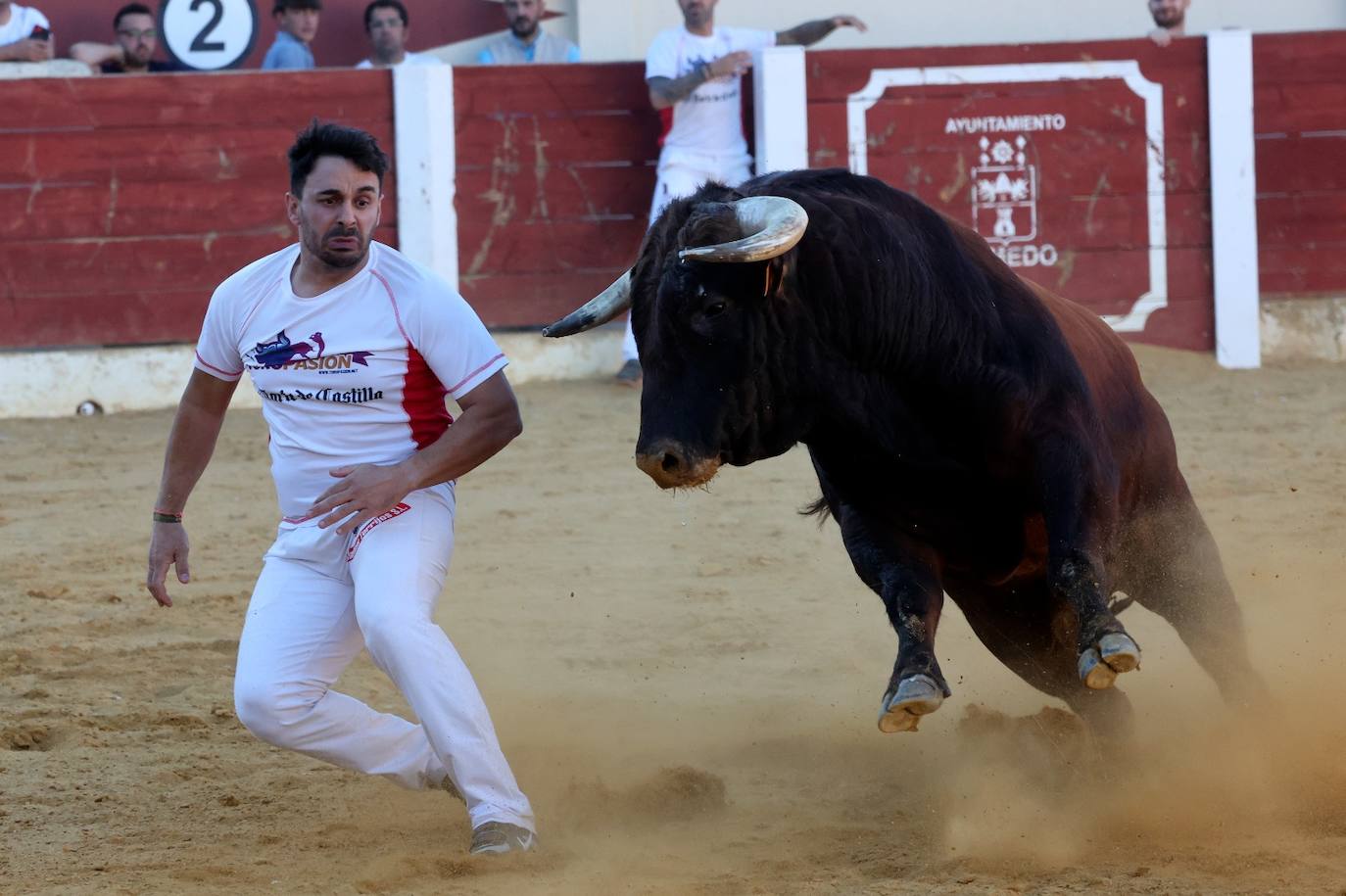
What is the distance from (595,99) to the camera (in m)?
9.48

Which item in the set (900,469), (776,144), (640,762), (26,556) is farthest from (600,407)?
(900,469)

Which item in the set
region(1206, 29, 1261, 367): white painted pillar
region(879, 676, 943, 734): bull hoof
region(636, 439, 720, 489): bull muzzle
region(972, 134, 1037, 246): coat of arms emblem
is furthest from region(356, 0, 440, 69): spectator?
region(879, 676, 943, 734): bull hoof

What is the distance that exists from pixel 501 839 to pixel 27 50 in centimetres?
721

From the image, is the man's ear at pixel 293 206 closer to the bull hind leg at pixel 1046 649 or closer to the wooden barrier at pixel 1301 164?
the bull hind leg at pixel 1046 649

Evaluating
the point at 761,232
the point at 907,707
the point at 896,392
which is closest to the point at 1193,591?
the point at 896,392

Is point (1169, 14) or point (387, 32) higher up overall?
Result: point (387, 32)

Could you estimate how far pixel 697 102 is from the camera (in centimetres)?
915

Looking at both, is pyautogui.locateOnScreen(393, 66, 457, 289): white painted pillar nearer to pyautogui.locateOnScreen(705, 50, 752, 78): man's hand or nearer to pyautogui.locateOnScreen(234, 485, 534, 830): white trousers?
pyautogui.locateOnScreen(705, 50, 752, 78): man's hand

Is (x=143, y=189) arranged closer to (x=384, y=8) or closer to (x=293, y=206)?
(x=384, y=8)

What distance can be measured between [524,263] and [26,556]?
3.73 meters

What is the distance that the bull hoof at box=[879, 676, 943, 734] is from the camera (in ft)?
10.7

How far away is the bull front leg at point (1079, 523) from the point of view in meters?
3.36

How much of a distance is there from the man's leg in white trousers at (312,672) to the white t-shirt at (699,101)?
5828 millimetres

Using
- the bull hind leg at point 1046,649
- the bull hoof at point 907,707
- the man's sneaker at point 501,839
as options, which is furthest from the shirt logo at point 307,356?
the bull hind leg at point 1046,649
